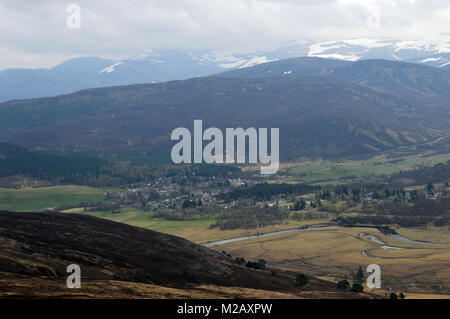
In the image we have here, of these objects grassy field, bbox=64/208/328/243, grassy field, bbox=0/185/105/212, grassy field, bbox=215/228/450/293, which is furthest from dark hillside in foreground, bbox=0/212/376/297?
grassy field, bbox=0/185/105/212

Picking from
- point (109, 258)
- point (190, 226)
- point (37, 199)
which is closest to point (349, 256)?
point (190, 226)

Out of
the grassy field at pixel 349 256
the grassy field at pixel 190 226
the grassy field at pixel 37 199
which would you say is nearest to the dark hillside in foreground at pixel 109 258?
the grassy field at pixel 349 256

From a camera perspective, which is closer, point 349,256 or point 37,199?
point 349,256

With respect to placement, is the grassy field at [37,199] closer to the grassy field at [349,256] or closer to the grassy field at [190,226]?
the grassy field at [190,226]

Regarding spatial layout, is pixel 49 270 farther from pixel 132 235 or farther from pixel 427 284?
pixel 427 284

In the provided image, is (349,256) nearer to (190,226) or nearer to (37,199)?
(190,226)

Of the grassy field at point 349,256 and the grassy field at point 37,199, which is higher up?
the grassy field at point 37,199
